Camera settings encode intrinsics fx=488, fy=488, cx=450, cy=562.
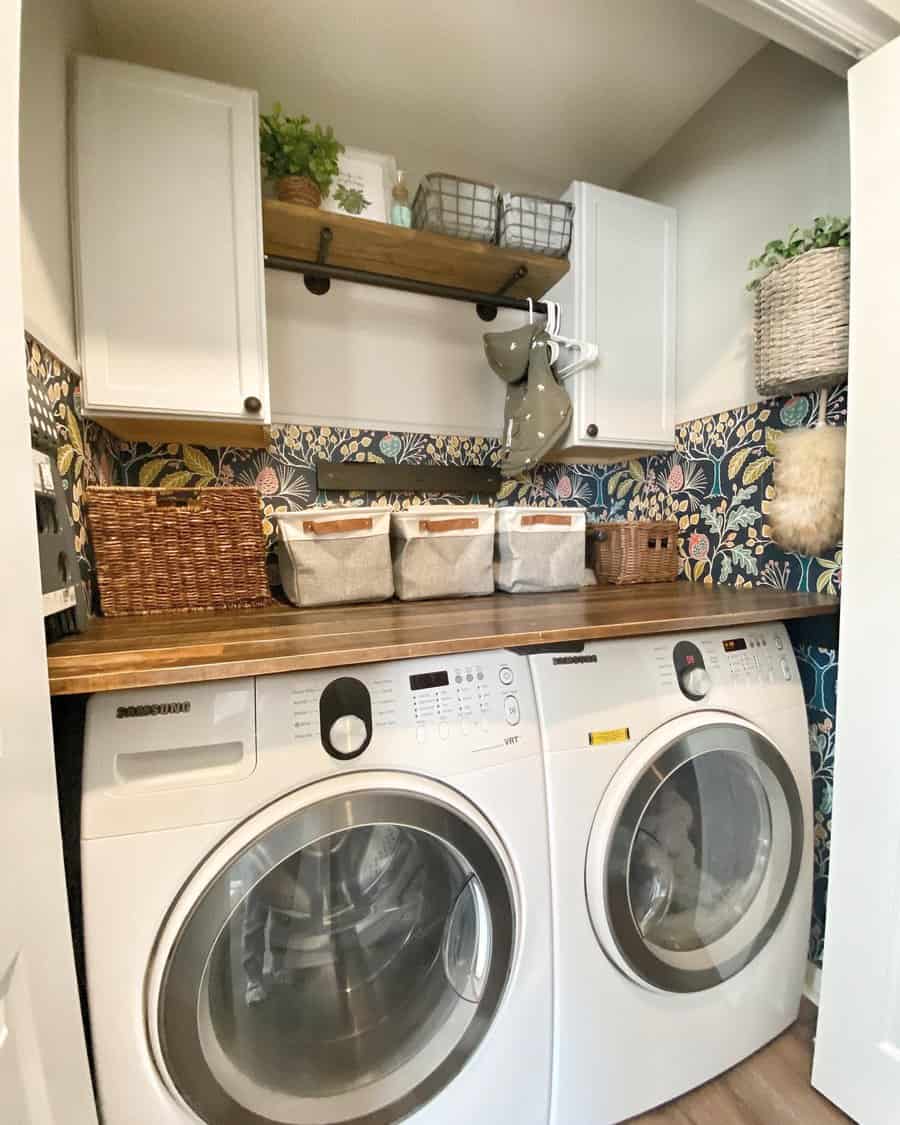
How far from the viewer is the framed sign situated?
4.45 feet

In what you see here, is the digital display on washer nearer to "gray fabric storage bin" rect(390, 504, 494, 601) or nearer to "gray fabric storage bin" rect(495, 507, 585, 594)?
"gray fabric storage bin" rect(390, 504, 494, 601)

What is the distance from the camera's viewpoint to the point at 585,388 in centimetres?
154

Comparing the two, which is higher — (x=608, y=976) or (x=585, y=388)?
(x=585, y=388)

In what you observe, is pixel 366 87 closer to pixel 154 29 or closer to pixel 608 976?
pixel 154 29

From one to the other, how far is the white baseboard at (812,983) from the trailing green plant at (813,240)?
179 centimetres

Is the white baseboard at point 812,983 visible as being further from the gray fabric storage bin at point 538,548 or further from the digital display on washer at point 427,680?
the digital display on washer at point 427,680

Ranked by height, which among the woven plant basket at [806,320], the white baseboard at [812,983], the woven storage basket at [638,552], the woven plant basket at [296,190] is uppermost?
the woven plant basket at [296,190]

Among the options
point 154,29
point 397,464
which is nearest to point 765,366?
point 397,464

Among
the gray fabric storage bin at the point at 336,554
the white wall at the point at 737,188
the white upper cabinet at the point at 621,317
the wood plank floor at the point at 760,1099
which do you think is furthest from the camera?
the white upper cabinet at the point at 621,317

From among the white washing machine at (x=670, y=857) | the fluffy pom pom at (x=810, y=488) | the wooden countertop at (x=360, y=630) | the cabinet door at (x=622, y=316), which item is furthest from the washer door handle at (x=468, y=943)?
the cabinet door at (x=622, y=316)

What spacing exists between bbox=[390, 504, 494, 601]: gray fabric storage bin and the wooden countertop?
0.05 m

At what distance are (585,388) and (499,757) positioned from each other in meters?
1.17

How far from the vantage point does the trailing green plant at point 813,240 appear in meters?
1.10

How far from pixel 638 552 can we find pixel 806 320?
729 millimetres
